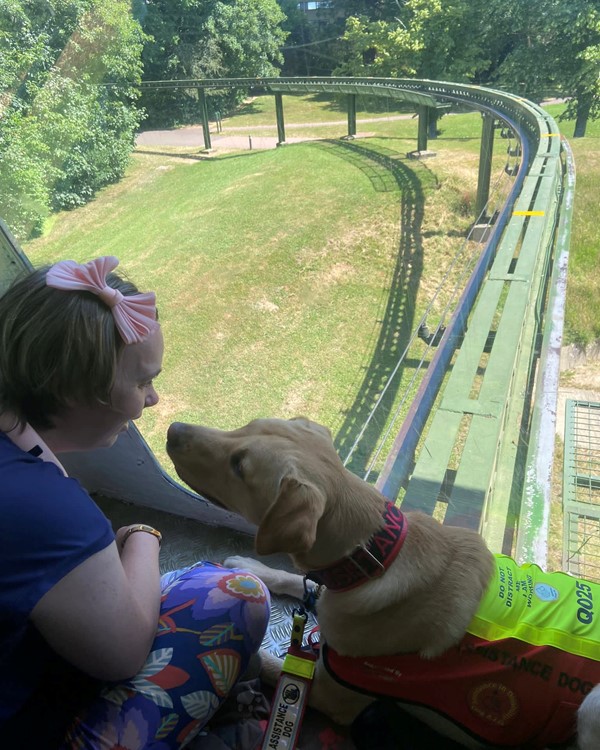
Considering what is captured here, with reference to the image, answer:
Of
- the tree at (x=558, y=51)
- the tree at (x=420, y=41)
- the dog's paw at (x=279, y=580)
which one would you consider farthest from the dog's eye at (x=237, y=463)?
the tree at (x=558, y=51)

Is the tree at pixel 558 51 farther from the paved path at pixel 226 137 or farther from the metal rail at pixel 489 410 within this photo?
the paved path at pixel 226 137

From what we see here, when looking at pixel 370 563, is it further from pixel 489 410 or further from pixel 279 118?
pixel 279 118

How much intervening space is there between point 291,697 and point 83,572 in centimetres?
70

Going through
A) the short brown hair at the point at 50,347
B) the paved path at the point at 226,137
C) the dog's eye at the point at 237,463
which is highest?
the paved path at the point at 226,137

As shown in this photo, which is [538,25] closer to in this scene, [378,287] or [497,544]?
[378,287]

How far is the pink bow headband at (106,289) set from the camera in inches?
32.0

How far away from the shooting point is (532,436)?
1699 mm

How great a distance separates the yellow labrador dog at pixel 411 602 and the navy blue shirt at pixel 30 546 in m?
0.32

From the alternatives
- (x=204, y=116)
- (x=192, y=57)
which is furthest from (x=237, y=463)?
(x=204, y=116)

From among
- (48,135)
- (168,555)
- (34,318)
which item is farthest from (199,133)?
(34,318)

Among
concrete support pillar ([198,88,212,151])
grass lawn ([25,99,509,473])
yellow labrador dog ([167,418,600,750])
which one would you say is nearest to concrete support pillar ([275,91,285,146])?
grass lawn ([25,99,509,473])

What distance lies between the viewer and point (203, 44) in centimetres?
317

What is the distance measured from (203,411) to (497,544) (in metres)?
2.85

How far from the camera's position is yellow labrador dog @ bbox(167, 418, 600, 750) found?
2.95ft
